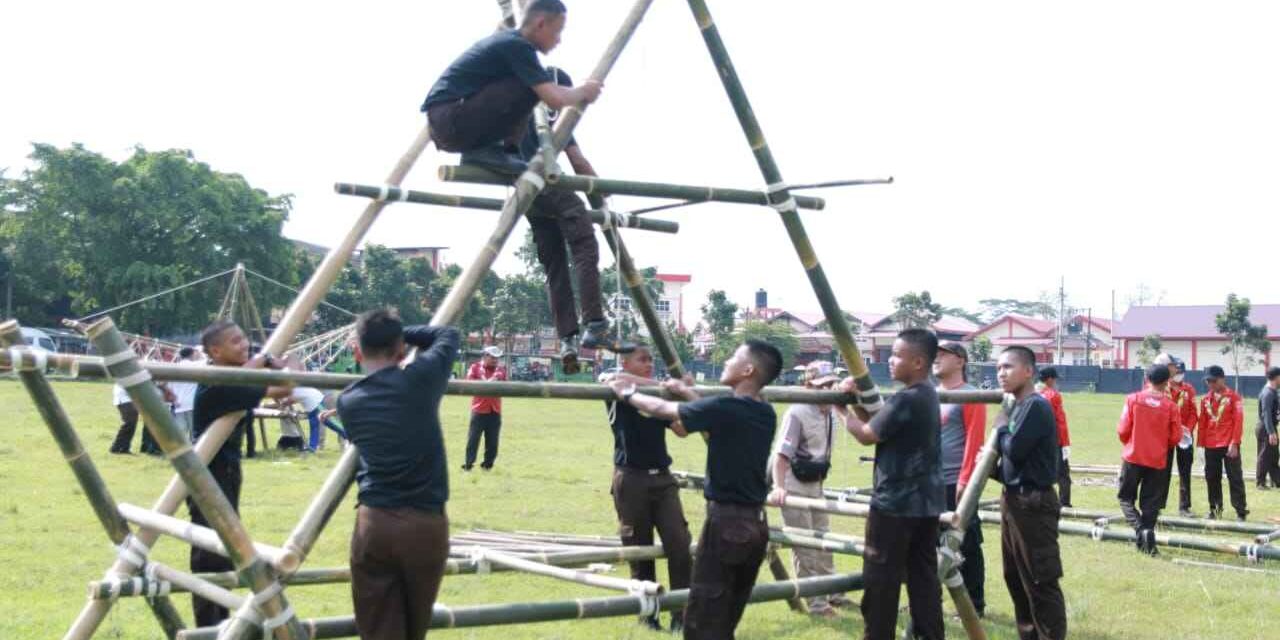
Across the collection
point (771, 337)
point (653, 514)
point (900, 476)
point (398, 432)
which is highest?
point (771, 337)

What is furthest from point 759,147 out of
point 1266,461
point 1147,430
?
point 1266,461

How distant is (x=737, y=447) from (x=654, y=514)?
101 inches

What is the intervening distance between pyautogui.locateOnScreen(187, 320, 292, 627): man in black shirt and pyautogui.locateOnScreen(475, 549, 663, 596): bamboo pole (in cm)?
149

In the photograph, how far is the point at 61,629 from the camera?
816 cm

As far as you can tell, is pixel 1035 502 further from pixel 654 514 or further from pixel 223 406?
pixel 223 406

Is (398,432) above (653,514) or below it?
above

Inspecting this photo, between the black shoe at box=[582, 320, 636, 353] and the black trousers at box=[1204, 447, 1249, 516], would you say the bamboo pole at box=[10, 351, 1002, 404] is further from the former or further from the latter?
the black trousers at box=[1204, 447, 1249, 516]

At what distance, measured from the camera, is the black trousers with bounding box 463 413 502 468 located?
18.8 m

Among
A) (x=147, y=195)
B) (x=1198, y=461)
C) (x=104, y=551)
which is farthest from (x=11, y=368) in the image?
(x=147, y=195)

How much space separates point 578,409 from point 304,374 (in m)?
32.7

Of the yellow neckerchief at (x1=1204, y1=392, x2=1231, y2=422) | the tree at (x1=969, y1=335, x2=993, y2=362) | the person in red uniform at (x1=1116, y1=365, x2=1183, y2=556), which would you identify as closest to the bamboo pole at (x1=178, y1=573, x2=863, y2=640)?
the person in red uniform at (x1=1116, y1=365, x2=1183, y2=556)

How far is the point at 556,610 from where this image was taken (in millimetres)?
6496

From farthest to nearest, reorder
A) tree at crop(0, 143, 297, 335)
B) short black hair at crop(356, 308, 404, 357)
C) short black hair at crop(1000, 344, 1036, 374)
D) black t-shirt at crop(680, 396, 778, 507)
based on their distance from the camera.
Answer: tree at crop(0, 143, 297, 335)
short black hair at crop(1000, 344, 1036, 374)
black t-shirt at crop(680, 396, 778, 507)
short black hair at crop(356, 308, 404, 357)

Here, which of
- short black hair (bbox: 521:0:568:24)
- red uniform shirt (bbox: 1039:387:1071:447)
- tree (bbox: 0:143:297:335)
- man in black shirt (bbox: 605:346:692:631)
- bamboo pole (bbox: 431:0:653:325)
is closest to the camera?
bamboo pole (bbox: 431:0:653:325)
